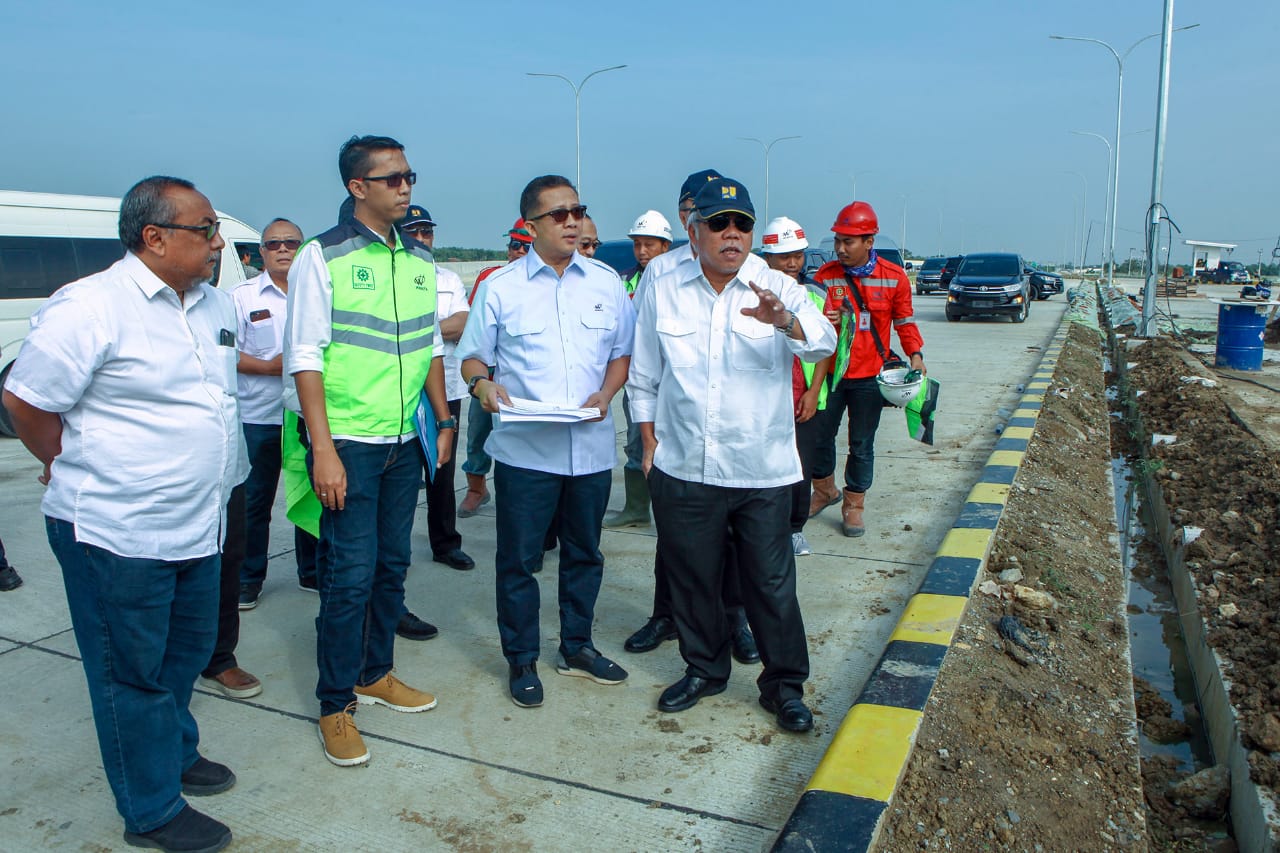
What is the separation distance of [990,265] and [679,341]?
74.4ft

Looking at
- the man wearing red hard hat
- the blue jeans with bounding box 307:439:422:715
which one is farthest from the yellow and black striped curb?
the blue jeans with bounding box 307:439:422:715

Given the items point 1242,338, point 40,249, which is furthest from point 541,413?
point 1242,338

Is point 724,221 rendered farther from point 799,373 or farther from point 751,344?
point 799,373

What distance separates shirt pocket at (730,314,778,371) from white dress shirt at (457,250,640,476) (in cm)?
59

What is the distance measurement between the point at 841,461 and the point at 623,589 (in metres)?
3.36

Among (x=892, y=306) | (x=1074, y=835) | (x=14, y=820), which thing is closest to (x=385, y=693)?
(x=14, y=820)

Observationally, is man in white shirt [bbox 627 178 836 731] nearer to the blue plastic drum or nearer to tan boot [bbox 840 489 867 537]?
tan boot [bbox 840 489 867 537]

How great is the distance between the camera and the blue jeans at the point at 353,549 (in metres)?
3.13

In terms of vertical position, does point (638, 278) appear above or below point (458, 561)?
above

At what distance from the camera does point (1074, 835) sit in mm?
2943

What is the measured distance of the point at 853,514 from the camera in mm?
5641

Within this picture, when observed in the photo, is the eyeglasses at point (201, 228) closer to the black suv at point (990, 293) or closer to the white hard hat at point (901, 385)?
the white hard hat at point (901, 385)

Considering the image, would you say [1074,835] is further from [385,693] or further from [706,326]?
[385,693]

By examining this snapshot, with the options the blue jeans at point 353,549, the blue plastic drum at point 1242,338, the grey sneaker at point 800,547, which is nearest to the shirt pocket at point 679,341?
the blue jeans at point 353,549
